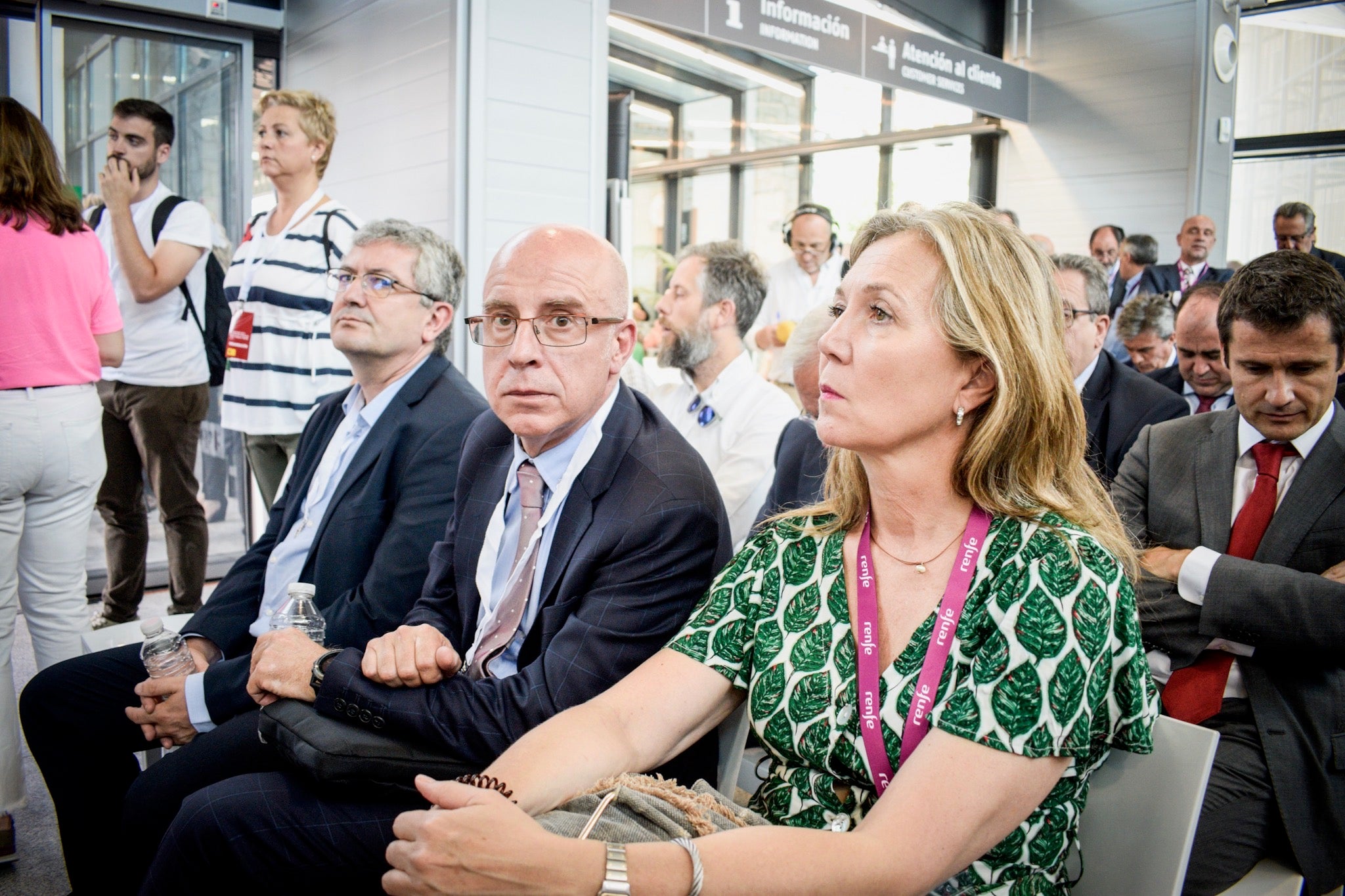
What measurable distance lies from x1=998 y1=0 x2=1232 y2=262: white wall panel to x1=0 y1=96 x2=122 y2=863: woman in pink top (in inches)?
335

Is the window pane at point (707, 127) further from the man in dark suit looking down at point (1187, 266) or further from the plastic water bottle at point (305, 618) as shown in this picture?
the plastic water bottle at point (305, 618)

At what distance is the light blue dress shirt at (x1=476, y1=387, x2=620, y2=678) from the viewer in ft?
6.05

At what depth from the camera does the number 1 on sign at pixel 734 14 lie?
5.67 meters

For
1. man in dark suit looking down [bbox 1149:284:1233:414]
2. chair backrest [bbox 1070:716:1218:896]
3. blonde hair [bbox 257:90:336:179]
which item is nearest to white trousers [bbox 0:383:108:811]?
blonde hair [bbox 257:90:336:179]

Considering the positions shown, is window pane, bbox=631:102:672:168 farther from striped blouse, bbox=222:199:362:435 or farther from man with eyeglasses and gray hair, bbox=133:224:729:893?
A: man with eyeglasses and gray hair, bbox=133:224:729:893

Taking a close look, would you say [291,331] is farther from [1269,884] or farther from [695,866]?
[1269,884]

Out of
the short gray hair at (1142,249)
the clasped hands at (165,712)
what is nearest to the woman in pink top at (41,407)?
the clasped hands at (165,712)

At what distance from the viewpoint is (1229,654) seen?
2.02 m

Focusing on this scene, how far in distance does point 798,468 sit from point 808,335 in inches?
22.2

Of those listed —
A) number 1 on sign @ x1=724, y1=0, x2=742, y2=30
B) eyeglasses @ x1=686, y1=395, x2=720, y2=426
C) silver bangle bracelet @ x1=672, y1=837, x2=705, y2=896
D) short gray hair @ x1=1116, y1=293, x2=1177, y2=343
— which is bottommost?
silver bangle bracelet @ x1=672, y1=837, x2=705, y2=896

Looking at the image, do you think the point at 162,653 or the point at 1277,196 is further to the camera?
the point at 1277,196

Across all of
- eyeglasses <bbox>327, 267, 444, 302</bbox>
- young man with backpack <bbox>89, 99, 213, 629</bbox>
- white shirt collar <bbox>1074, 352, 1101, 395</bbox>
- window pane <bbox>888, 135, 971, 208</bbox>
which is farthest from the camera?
window pane <bbox>888, 135, 971, 208</bbox>

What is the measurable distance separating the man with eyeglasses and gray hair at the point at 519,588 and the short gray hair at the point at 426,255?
63 centimetres

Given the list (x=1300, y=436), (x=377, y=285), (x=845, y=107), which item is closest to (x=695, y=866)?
(x=1300, y=436)
